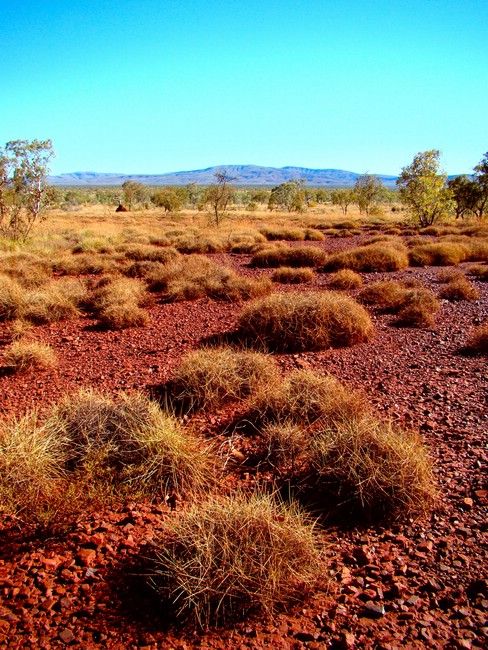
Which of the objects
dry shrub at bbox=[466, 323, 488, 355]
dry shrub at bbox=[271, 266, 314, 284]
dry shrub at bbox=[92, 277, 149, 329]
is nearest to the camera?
dry shrub at bbox=[466, 323, 488, 355]

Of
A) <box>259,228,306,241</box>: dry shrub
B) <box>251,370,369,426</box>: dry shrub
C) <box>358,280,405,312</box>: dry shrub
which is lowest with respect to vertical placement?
<box>251,370,369,426</box>: dry shrub

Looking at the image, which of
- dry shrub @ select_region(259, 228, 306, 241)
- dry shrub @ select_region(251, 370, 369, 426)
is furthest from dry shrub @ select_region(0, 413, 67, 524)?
dry shrub @ select_region(259, 228, 306, 241)

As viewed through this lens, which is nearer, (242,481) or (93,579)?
(93,579)

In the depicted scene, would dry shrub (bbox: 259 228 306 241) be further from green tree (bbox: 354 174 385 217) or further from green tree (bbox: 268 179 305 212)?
green tree (bbox: 268 179 305 212)

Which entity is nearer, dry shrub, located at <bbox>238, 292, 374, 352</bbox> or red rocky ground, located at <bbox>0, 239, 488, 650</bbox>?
red rocky ground, located at <bbox>0, 239, 488, 650</bbox>

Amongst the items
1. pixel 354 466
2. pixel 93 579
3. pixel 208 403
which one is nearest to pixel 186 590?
pixel 93 579

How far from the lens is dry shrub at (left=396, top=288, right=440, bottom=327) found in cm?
746

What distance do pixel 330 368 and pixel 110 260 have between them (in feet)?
33.9

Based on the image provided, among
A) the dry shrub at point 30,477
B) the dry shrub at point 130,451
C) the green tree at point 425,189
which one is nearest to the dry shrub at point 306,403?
the dry shrub at point 130,451

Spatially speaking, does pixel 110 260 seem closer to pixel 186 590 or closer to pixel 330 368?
pixel 330 368

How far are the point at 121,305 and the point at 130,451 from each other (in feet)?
16.7

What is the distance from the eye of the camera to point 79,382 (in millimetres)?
5273

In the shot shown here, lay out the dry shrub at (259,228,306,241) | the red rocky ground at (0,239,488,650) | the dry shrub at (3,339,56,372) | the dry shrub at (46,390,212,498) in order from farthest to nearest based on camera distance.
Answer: the dry shrub at (259,228,306,241) → the dry shrub at (3,339,56,372) → the dry shrub at (46,390,212,498) → the red rocky ground at (0,239,488,650)

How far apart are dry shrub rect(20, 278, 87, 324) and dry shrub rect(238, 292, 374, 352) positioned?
145 inches
